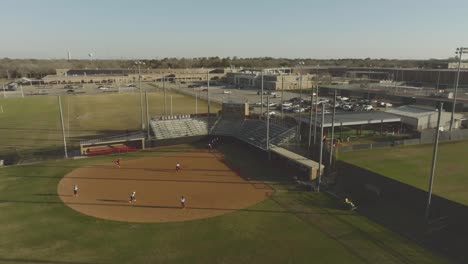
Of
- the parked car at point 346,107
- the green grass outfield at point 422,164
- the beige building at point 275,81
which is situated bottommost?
the green grass outfield at point 422,164

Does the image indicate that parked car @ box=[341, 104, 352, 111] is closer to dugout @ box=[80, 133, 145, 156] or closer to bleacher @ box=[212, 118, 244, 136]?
bleacher @ box=[212, 118, 244, 136]

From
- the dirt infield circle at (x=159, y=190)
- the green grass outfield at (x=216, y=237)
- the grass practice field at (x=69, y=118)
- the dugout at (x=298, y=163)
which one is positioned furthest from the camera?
the grass practice field at (x=69, y=118)

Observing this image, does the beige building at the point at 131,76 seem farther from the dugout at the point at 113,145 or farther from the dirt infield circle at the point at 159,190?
A: the dirt infield circle at the point at 159,190

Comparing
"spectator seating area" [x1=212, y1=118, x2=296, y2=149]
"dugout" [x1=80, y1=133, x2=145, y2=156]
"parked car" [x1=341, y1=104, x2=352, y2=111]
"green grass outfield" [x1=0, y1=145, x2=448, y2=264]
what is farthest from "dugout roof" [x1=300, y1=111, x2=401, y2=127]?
"dugout" [x1=80, y1=133, x2=145, y2=156]

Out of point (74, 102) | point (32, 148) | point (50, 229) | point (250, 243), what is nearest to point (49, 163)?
point (32, 148)

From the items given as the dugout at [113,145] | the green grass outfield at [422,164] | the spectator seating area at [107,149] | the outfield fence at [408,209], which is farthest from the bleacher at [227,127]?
the outfield fence at [408,209]

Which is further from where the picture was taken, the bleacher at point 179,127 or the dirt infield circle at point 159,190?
the bleacher at point 179,127
